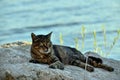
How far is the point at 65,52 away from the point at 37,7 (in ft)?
47.4

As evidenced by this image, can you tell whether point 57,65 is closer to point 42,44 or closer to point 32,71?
point 42,44

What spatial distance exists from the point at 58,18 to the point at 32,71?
13.1m

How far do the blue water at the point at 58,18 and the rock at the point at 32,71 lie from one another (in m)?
6.99

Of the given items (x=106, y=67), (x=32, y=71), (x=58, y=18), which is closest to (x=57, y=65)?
(x=32, y=71)

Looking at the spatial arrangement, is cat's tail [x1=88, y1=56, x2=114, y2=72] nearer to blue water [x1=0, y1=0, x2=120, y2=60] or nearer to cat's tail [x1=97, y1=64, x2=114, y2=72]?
cat's tail [x1=97, y1=64, x2=114, y2=72]

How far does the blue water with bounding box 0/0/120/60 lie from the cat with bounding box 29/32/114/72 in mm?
6759

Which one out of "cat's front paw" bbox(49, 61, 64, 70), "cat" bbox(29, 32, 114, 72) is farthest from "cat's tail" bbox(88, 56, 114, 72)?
"cat's front paw" bbox(49, 61, 64, 70)

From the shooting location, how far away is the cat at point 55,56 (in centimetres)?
958

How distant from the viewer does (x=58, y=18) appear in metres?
22.1

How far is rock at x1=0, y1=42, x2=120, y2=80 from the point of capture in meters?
8.91

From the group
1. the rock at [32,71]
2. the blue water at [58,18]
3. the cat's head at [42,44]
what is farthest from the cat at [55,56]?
the blue water at [58,18]

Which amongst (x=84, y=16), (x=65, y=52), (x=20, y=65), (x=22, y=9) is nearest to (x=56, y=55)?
(x=65, y=52)

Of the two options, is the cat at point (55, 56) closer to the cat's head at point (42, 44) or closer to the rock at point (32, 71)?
the cat's head at point (42, 44)

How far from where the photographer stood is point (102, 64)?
10.3 m
